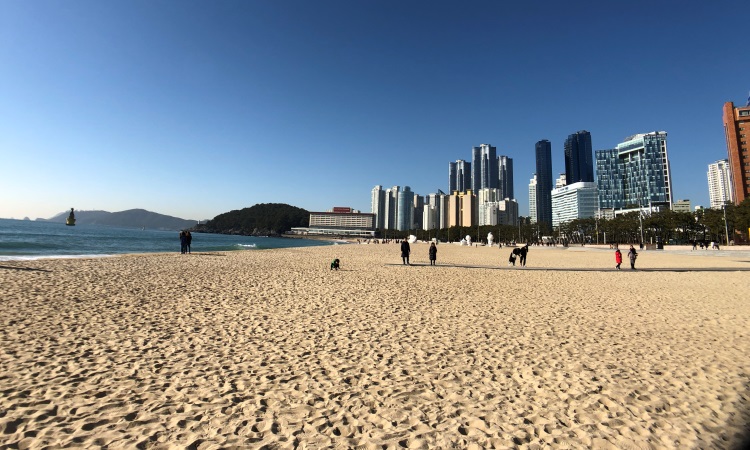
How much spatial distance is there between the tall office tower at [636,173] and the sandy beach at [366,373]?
18316 cm

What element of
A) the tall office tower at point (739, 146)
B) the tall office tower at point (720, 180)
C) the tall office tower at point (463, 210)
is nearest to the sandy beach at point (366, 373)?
the tall office tower at point (739, 146)

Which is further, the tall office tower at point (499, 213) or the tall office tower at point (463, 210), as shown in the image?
the tall office tower at point (463, 210)

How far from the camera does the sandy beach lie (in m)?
3.57

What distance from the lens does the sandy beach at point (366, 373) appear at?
3.57m

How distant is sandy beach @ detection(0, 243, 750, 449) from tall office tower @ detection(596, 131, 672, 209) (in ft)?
601

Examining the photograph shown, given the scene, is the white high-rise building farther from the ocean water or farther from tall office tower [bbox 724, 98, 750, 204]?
the ocean water

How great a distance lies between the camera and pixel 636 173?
554 feet

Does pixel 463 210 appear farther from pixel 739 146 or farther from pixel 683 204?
pixel 683 204

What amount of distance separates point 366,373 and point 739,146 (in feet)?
472

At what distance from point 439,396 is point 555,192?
8704 inches

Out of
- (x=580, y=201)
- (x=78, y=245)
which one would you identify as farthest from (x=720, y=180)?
(x=78, y=245)

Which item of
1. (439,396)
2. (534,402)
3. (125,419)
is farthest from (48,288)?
(534,402)

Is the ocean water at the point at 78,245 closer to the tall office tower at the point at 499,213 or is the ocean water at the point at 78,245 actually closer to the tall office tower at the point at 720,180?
the tall office tower at the point at 499,213

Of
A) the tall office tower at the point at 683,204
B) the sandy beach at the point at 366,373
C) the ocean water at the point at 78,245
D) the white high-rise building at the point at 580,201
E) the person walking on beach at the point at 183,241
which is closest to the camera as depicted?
the sandy beach at the point at 366,373
